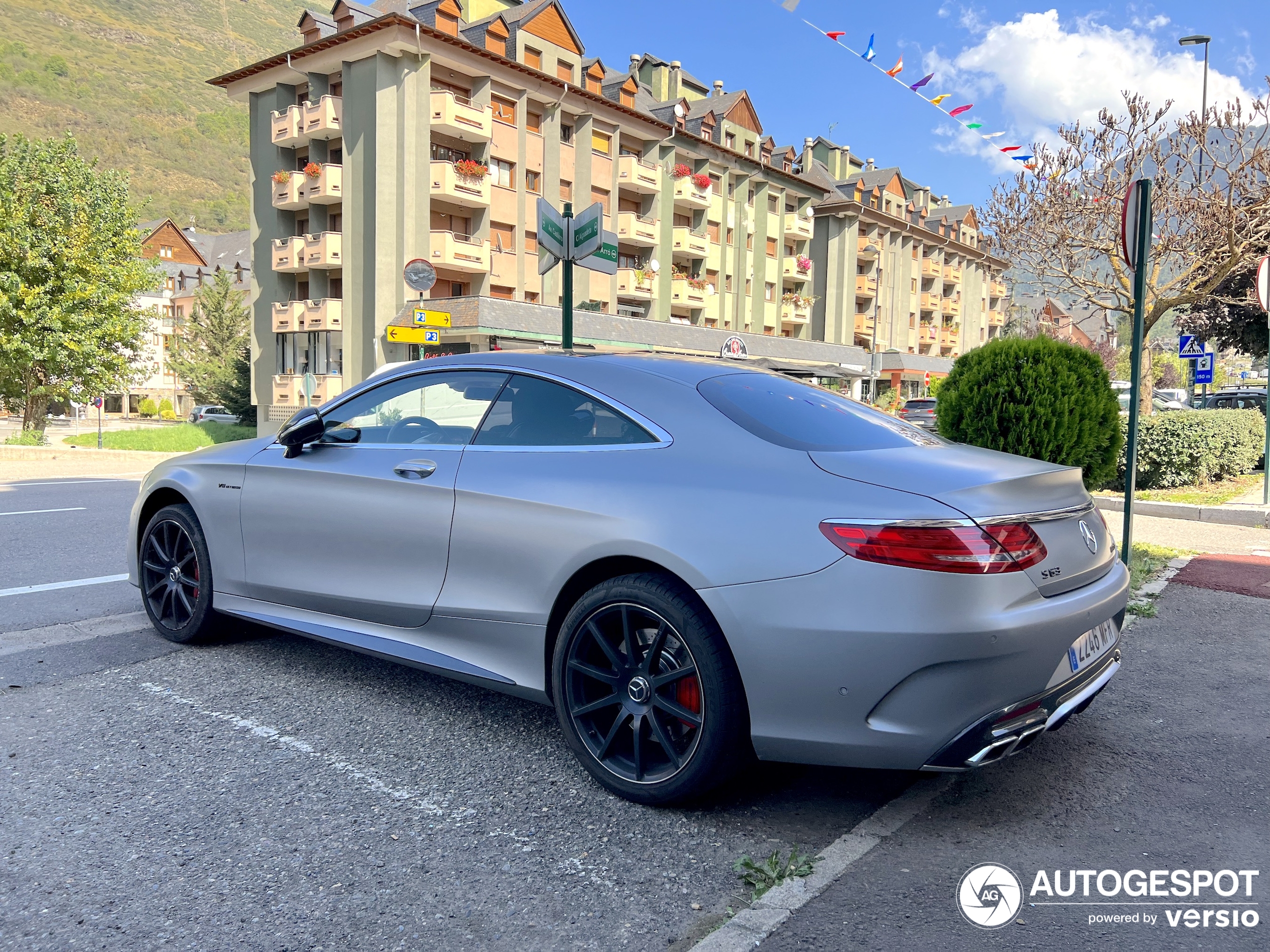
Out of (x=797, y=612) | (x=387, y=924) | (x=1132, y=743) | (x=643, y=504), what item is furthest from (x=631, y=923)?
(x=1132, y=743)

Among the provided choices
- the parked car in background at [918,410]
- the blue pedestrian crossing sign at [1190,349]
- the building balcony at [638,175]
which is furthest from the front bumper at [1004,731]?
the building balcony at [638,175]

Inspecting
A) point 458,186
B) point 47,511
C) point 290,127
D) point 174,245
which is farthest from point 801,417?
point 174,245

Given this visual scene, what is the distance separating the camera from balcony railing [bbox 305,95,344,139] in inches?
1261

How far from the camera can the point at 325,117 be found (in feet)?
105

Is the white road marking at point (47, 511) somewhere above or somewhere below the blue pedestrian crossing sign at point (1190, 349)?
below

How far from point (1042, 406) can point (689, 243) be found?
126 feet

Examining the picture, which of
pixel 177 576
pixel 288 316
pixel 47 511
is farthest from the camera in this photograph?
pixel 288 316

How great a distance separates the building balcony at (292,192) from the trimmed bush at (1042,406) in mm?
30004

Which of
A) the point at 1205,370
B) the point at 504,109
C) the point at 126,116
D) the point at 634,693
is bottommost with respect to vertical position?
the point at 634,693

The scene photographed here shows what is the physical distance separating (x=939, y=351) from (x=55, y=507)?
221 feet

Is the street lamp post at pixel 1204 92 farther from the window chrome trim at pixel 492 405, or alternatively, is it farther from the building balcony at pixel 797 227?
the building balcony at pixel 797 227

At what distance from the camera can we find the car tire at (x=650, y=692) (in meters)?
2.82

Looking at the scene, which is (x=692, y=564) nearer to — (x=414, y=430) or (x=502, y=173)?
(x=414, y=430)

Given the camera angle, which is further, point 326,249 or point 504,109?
point 504,109
